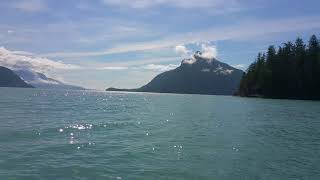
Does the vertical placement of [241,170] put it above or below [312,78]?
below

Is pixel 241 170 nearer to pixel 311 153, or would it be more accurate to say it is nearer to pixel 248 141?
pixel 311 153

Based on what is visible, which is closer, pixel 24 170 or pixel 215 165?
pixel 24 170

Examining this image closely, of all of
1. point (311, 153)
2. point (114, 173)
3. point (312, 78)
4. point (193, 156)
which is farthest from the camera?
point (312, 78)

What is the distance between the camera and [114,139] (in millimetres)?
38656

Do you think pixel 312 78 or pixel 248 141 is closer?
pixel 248 141

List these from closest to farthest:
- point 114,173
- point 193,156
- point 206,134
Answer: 1. point 114,173
2. point 193,156
3. point 206,134

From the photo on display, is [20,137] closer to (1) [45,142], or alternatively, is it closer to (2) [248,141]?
(1) [45,142]

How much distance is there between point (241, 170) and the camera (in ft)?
86.7

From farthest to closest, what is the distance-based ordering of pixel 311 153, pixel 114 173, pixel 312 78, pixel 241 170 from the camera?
1. pixel 312 78
2. pixel 311 153
3. pixel 241 170
4. pixel 114 173

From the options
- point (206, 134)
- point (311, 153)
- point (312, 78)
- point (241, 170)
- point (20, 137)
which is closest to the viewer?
point (241, 170)

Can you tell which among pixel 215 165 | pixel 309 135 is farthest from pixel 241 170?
pixel 309 135

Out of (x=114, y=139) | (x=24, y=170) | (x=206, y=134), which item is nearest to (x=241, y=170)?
(x=24, y=170)

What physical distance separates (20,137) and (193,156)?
51.9 feet

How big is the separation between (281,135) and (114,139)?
18.1 meters
